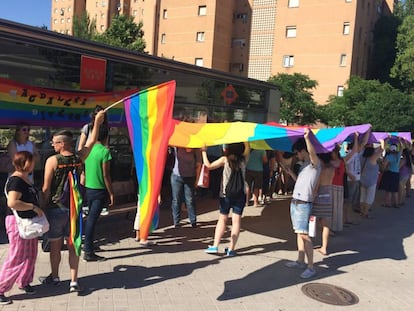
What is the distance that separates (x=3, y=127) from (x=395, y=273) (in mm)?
6437

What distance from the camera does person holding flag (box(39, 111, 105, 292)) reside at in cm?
445

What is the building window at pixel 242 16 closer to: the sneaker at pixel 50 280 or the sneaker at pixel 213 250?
the sneaker at pixel 213 250

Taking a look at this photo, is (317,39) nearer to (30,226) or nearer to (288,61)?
(288,61)

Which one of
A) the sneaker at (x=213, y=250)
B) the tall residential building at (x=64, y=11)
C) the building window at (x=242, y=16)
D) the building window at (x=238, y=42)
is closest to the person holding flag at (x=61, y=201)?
the sneaker at (x=213, y=250)

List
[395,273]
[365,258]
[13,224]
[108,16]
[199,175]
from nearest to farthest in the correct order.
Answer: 1. [13,224]
2. [395,273]
3. [365,258]
4. [199,175]
5. [108,16]

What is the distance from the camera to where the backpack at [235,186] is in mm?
6133

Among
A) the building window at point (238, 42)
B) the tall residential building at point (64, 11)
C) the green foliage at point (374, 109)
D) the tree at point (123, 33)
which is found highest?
the tall residential building at point (64, 11)

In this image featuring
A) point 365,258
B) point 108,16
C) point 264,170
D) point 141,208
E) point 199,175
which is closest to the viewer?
point 141,208

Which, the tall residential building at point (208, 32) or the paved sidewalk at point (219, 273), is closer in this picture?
the paved sidewalk at point (219, 273)

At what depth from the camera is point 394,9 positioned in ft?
187

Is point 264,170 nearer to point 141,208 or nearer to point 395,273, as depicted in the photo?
point 395,273

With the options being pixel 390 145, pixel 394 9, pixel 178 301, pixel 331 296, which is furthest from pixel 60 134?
pixel 394 9

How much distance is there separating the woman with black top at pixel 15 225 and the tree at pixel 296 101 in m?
28.3

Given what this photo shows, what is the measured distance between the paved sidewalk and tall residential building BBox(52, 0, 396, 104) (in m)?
36.7
